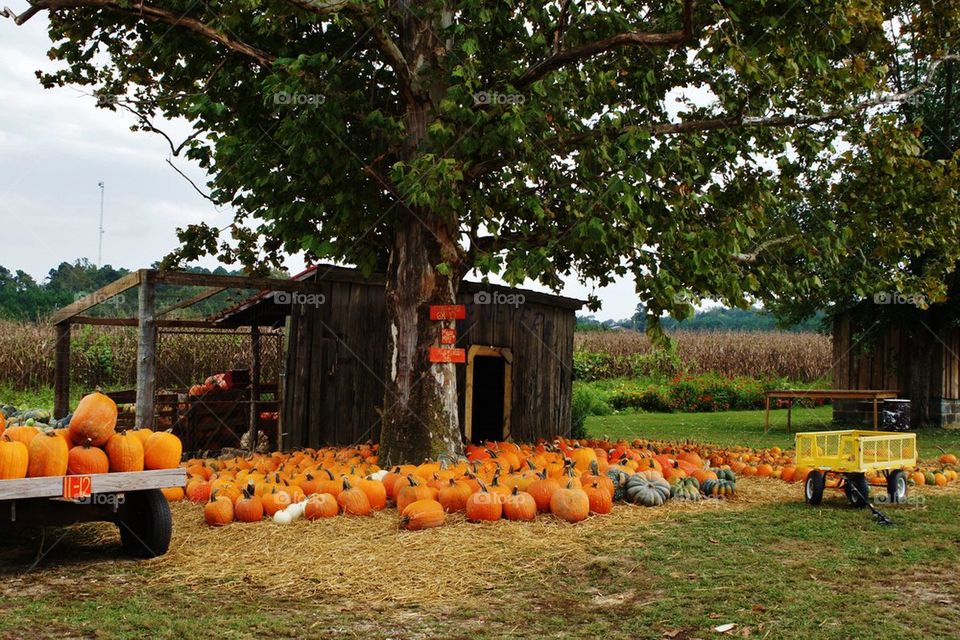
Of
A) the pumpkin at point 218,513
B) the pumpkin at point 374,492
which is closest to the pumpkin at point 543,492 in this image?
the pumpkin at point 374,492

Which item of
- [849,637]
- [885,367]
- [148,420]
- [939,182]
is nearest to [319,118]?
[148,420]

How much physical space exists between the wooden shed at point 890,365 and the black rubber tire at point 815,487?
495 inches

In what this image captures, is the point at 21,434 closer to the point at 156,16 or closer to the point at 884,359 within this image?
the point at 156,16

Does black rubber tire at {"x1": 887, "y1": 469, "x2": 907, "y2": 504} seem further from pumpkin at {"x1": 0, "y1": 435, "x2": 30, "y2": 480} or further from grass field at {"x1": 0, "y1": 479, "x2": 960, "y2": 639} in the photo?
pumpkin at {"x1": 0, "y1": 435, "x2": 30, "y2": 480}

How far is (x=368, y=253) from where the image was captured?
9961mm

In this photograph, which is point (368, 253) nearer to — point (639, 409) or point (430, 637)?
point (430, 637)

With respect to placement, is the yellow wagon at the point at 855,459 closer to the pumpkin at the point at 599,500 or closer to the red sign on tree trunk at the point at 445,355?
the pumpkin at the point at 599,500

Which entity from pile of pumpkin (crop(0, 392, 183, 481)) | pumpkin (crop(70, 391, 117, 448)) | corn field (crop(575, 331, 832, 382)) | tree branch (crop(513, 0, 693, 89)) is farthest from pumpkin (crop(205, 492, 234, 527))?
corn field (crop(575, 331, 832, 382))

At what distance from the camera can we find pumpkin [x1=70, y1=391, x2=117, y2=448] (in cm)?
606

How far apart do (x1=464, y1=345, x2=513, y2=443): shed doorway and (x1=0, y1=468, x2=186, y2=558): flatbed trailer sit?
7.42 meters

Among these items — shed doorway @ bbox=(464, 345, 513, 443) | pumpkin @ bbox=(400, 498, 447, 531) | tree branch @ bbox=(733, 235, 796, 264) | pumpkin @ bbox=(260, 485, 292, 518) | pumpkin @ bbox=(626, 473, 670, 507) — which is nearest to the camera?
pumpkin @ bbox=(400, 498, 447, 531)

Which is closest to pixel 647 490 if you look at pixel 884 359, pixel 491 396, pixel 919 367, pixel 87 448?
pixel 87 448

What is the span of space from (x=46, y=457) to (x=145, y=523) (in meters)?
0.94

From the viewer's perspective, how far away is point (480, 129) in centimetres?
925
